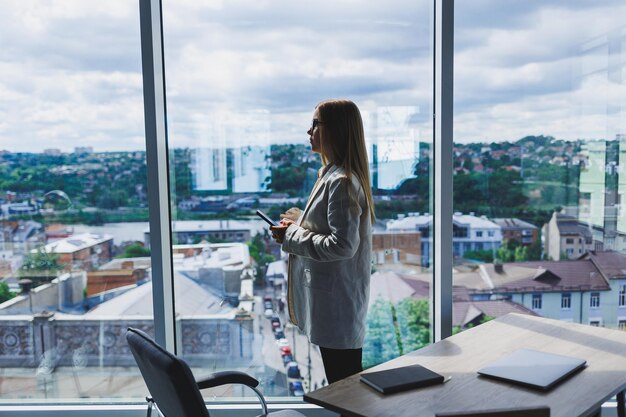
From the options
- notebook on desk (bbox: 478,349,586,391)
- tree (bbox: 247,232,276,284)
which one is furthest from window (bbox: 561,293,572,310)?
tree (bbox: 247,232,276,284)

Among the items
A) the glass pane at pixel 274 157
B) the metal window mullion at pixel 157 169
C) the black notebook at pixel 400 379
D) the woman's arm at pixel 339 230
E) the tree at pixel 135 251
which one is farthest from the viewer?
the tree at pixel 135 251

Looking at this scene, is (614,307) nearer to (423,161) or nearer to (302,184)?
(423,161)

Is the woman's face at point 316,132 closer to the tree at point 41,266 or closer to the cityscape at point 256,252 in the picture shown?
the cityscape at point 256,252

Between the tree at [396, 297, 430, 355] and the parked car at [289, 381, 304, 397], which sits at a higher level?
the tree at [396, 297, 430, 355]

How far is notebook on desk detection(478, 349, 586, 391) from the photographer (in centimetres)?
183

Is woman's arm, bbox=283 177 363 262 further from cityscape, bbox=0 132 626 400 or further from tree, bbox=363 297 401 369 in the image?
tree, bbox=363 297 401 369

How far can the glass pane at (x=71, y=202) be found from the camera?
10.0 feet

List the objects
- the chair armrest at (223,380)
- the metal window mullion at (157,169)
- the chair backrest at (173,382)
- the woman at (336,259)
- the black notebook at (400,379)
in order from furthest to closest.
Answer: the metal window mullion at (157,169) < the woman at (336,259) < the chair armrest at (223,380) < the black notebook at (400,379) < the chair backrest at (173,382)

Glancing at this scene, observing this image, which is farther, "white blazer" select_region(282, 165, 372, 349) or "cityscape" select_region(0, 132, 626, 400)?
"cityscape" select_region(0, 132, 626, 400)

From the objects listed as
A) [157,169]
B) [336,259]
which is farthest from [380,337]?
[157,169]

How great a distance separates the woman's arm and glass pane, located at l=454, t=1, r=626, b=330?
Result: 1053 mm

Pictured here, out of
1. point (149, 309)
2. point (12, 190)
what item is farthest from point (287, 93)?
point (12, 190)

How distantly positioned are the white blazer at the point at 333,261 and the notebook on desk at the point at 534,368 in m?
0.60

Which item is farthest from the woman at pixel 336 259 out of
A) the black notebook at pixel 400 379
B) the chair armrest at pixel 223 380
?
→ the black notebook at pixel 400 379
